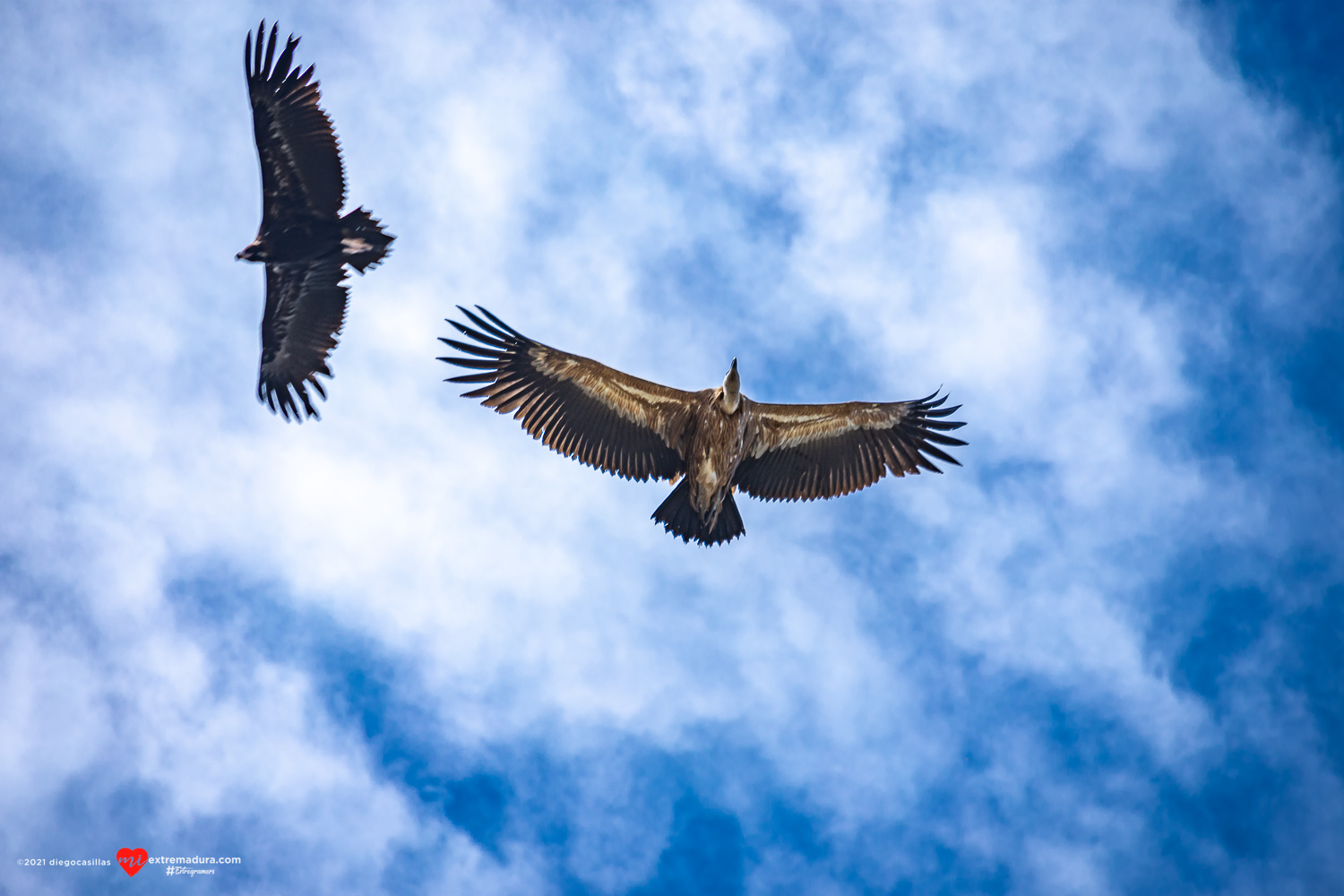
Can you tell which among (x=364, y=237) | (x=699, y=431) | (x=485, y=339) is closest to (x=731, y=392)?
(x=699, y=431)

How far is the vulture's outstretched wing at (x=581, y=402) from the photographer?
13.9 meters

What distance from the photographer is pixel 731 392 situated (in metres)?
13.5

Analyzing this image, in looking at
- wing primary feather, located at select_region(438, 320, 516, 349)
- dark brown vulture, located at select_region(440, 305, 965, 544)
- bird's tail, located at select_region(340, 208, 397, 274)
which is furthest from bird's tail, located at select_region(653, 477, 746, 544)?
bird's tail, located at select_region(340, 208, 397, 274)

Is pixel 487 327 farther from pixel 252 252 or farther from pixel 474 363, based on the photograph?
pixel 252 252

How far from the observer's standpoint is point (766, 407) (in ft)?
46.1

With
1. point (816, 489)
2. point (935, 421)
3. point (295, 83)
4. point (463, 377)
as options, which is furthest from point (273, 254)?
point (935, 421)

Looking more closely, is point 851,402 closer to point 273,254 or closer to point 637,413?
point 637,413

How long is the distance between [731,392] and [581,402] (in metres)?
1.88

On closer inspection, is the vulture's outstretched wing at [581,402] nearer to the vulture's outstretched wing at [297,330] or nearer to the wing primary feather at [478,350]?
the wing primary feather at [478,350]

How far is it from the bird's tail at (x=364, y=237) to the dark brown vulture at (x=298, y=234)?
0.04 feet

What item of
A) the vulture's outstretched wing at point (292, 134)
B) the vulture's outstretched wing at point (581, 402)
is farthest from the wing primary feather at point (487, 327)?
the vulture's outstretched wing at point (292, 134)

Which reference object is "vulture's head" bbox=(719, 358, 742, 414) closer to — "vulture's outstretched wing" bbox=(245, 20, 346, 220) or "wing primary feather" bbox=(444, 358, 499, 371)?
"wing primary feather" bbox=(444, 358, 499, 371)

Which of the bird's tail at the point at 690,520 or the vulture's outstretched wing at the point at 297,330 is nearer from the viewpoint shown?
the bird's tail at the point at 690,520

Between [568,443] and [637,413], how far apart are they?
911 millimetres
